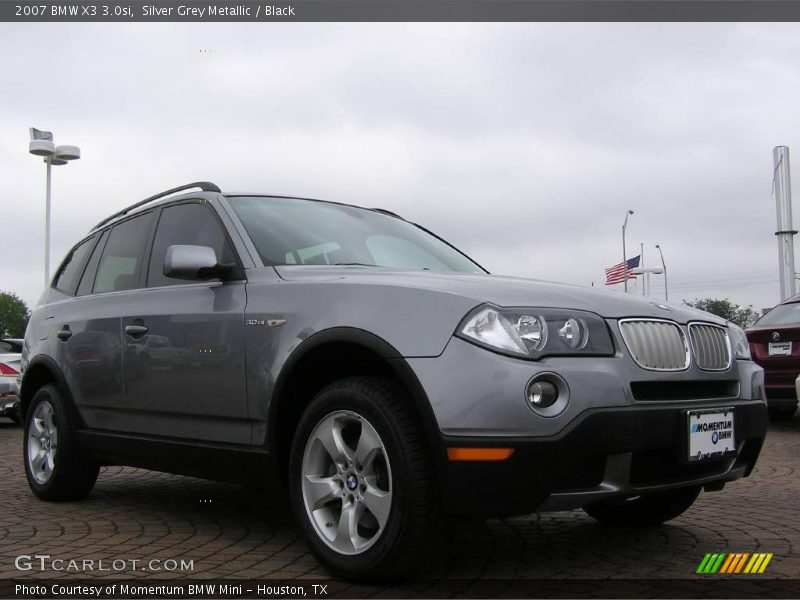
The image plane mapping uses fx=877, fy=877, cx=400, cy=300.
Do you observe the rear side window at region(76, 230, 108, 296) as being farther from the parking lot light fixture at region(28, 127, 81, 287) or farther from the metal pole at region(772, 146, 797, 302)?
the metal pole at region(772, 146, 797, 302)

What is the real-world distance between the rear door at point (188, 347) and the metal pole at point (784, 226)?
22545mm

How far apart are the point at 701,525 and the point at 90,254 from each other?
14.1 ft

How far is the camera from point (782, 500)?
5566mm

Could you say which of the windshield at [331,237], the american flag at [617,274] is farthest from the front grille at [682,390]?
the american flag at [617,274]

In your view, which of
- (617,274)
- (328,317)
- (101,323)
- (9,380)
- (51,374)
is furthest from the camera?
(617,274)

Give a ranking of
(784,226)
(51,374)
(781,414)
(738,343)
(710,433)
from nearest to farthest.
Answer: (710,433) < (738,343) < (51,374) < (781,414) < (784,226)

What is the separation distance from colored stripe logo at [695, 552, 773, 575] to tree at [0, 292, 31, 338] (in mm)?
105467

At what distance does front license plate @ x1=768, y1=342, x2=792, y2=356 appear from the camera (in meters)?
10.2

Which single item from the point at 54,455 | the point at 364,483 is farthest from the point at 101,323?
the point at 364,483

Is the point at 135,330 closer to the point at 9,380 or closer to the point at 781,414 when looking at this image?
the point at 9,380

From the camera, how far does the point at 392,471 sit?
10.7 feet
